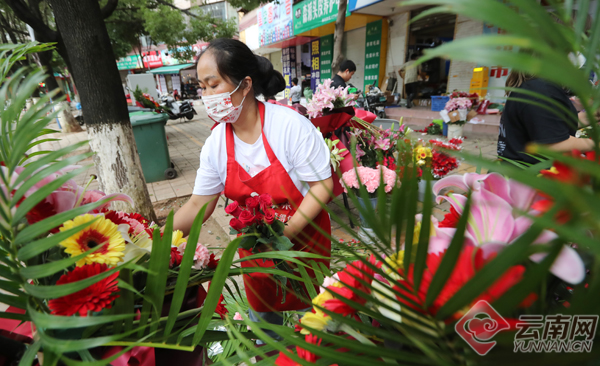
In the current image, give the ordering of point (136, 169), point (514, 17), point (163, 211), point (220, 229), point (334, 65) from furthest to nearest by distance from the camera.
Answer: point (334, 65)
point (163, 211)
point (220, 229)
point (136, 169)
point (514, 17)

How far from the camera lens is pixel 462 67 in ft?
26.4

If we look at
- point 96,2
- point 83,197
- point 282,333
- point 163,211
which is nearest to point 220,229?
point 163,211

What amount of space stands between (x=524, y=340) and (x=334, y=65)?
17.6ft

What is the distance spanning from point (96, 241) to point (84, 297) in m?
0.12

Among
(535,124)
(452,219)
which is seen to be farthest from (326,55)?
(452,219)

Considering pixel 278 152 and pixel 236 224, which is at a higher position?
pixel 278 152

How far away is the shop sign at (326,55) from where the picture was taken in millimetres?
11750

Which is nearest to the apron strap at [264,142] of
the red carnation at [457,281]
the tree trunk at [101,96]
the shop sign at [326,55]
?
the red carnation at [457,281]

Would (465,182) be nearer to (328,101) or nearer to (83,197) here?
A: (83,197)

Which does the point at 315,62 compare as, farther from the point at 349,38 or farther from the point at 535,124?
the point at 535,124

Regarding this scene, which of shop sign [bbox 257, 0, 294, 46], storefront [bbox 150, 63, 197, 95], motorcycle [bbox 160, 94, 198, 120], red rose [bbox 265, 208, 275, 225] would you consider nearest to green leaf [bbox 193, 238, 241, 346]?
red rose [bbox 265, 208, 275, 225]

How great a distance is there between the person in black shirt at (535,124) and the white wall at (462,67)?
21.0 feet

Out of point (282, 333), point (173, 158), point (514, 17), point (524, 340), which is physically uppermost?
point (514, 17)

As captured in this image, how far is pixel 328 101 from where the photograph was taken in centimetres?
297
